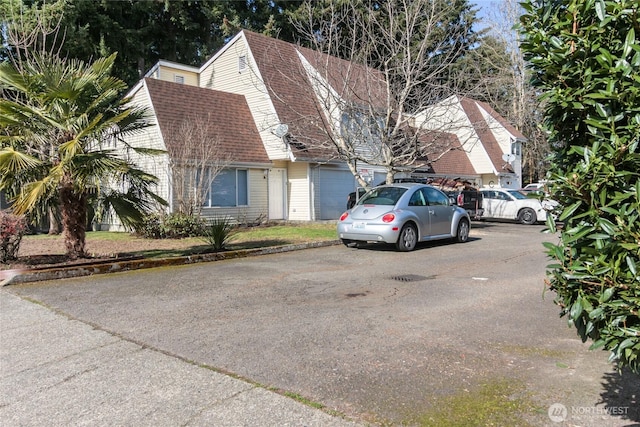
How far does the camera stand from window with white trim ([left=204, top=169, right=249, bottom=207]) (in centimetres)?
1862

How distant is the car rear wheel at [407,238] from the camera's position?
1166cm

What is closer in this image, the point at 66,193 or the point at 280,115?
the point at 66,193

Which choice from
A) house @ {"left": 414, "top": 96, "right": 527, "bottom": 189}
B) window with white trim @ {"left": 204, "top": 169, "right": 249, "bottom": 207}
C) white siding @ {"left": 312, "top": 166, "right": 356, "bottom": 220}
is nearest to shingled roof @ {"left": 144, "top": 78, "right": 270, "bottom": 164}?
window with white trim @ {"left": 204, "top": 169, "right": 249, "bottom": 207}

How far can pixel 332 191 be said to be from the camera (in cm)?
2223

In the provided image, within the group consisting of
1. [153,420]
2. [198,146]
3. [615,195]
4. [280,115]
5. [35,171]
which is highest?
[280,115]

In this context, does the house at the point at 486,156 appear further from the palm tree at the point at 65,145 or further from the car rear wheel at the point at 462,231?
the palm tree at the point at 65,145

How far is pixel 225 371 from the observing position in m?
4.18

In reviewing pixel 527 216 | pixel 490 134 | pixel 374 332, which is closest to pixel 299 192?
pixel 527 216

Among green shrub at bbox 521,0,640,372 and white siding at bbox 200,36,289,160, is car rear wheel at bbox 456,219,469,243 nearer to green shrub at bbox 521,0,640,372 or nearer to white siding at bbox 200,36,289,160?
white siding at bbox 200,36,289,160

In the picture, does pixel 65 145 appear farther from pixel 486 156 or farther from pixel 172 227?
pixel 486 156

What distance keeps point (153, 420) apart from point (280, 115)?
706 inches

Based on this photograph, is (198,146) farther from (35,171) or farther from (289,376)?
(289,376)

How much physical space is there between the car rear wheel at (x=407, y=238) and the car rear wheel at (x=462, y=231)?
2.15 metres

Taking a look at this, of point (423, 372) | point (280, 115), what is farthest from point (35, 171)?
point (280, 115)
